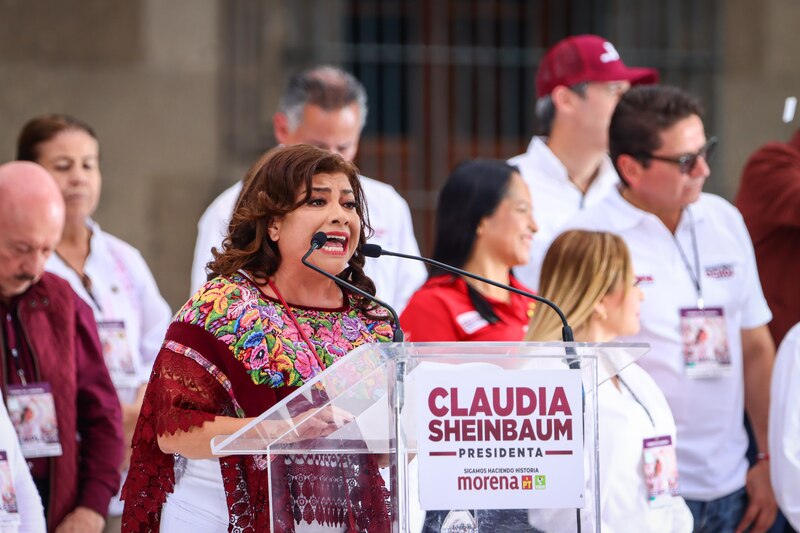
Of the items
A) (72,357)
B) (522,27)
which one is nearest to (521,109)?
(522,27)

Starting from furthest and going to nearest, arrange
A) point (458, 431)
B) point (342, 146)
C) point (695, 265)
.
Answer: point (342, 146) < point (695, 265) < point (458, 431)

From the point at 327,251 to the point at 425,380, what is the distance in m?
0.48

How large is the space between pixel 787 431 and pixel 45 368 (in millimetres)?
1944

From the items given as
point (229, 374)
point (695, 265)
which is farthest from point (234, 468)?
point (695, 265)

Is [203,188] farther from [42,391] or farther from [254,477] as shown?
[254,477]

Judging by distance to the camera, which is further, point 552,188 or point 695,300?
point 552,188

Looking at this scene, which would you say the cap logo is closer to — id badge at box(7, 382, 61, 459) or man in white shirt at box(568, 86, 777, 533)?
man in white shirt at box(568, 86, 777, 533)

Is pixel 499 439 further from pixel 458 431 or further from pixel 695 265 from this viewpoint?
pixel 695 265

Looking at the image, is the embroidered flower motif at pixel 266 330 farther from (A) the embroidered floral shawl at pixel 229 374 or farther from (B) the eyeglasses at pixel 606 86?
(B) the eyeglasses at pixel 606 86

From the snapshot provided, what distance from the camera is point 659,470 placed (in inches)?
127

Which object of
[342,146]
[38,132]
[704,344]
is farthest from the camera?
[342,146]

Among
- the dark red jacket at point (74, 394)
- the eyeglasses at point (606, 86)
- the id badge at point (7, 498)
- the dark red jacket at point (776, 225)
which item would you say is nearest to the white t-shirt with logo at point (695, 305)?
the dark red jacket at point (776, 225)

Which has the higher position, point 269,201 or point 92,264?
point 269,201

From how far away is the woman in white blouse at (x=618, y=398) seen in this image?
3.14 m
